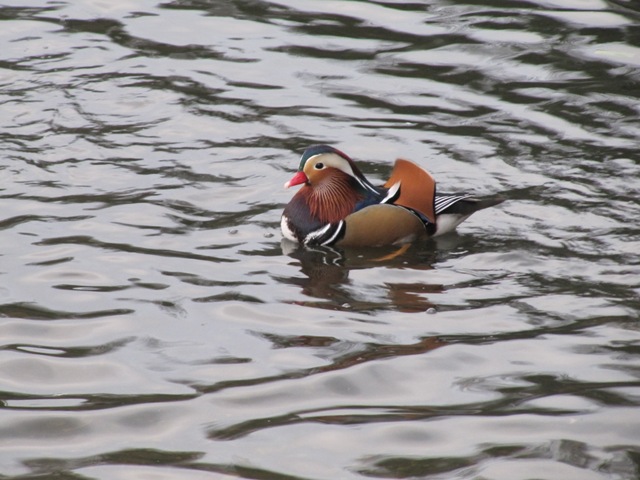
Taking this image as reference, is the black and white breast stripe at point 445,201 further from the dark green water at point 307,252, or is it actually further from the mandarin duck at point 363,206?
the dark green water at point 307,252

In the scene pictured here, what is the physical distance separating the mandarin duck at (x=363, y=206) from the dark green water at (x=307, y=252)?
0.18m

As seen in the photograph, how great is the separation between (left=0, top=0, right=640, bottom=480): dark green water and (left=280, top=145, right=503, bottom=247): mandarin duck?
176mm

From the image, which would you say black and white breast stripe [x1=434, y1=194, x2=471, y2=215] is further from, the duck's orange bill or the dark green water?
the duck's orange bill

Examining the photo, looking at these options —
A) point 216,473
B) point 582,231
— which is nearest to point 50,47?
point 582,231

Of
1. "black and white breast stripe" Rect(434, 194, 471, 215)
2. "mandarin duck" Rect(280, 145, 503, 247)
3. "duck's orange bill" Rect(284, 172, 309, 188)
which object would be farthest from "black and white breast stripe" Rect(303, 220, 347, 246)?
"black and white breast stripe" Rect(434, 194, 471, 215)

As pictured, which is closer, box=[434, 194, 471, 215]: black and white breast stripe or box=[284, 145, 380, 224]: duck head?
box=[434, 194, 471, 215]: black and white breast stripe

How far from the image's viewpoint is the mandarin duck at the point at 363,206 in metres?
8.38

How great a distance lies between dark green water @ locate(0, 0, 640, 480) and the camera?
16.9ft

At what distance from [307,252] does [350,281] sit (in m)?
0.78

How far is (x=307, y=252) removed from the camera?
27.2ft

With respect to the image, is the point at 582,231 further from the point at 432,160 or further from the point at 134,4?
the point at 134,4

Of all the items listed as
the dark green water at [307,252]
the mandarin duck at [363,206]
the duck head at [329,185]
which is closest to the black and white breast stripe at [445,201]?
the mandarin duck at [363,206]

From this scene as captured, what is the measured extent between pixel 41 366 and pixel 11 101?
5437 millimetres

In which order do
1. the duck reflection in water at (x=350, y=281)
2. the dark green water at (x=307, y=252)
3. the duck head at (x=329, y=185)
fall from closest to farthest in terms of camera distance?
the dark green water at (x=307, y=252), the duck reflection in water at (x=350, y=281), the duck head at (x=329, y=185)
